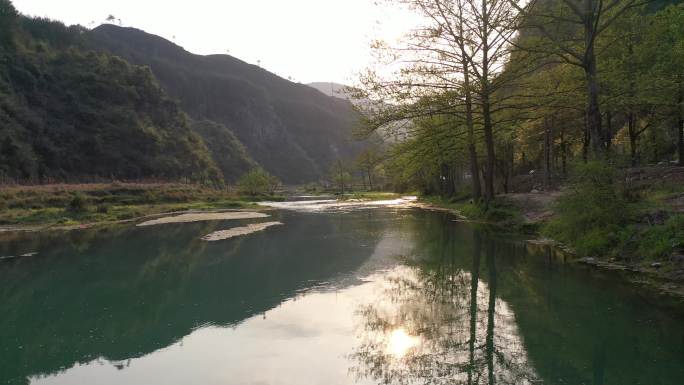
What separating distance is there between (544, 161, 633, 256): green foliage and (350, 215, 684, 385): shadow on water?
1565 millimetres

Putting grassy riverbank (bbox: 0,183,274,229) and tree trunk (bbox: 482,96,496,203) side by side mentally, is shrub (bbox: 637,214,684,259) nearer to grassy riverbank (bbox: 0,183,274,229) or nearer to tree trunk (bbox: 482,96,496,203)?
tree trunk (bbox: 482,96,496,203)

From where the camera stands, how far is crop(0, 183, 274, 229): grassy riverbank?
37.1 metres

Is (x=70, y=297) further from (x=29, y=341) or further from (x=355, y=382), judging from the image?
(x=355, y=382)

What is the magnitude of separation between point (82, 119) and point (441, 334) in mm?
111323

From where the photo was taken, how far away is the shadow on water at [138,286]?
932 cm

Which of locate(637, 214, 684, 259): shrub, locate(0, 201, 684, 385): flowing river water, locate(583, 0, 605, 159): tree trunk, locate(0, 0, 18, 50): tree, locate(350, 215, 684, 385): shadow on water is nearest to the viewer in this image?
locate(350, 215, 684, 385): shadow on water

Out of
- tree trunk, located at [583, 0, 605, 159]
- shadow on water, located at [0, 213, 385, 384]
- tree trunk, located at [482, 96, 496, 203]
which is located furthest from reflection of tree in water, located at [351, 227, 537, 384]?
tree trunk, located at [482, 96, 496, 203]

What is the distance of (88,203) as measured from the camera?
45750mm

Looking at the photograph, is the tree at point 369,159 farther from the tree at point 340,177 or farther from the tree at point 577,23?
the tree at point 340,177

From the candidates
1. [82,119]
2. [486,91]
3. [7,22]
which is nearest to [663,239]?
[486,91]

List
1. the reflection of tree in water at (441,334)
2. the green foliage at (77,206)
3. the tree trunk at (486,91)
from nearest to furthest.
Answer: the reflection of tree in water at (441,334)
the tree trunk at (486,91)
the green foliage at (77,206)

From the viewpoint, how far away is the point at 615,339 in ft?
26.5

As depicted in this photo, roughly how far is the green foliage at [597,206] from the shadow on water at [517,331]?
Answer: 1.56 metres

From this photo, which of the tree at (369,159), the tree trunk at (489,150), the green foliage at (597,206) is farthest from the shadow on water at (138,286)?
the tree trunk at (489,150)
